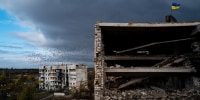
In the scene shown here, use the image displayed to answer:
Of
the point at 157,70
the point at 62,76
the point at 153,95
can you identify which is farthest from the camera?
the point at 62,76

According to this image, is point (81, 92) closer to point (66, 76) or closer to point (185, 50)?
point (66, 76)

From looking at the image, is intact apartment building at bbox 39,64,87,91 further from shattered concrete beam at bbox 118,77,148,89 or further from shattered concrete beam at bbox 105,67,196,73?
shattered concrete beam at bbox 105,67,196,73

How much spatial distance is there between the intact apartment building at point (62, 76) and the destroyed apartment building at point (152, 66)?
189 ft

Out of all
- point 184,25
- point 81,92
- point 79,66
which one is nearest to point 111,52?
point 184,25

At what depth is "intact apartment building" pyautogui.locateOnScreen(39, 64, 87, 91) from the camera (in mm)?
74250

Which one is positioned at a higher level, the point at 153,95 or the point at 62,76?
the point at 62,76

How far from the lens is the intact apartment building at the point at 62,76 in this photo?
7425 cm

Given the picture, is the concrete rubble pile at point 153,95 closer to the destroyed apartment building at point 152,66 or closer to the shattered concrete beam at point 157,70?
the destroyed apartment building at point 152,66

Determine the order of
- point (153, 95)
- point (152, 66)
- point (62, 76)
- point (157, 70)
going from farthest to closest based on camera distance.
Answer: point (62, 76) → point (152, 66) → point (157, 70) → point (153, 95)

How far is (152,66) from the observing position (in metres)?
14.1

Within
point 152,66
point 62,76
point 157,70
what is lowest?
point 157,70

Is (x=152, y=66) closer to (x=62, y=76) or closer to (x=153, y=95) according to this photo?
(x=153, y=95)

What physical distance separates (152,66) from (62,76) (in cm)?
6633

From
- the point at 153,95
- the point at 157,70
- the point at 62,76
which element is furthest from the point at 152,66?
the point at 62,76
